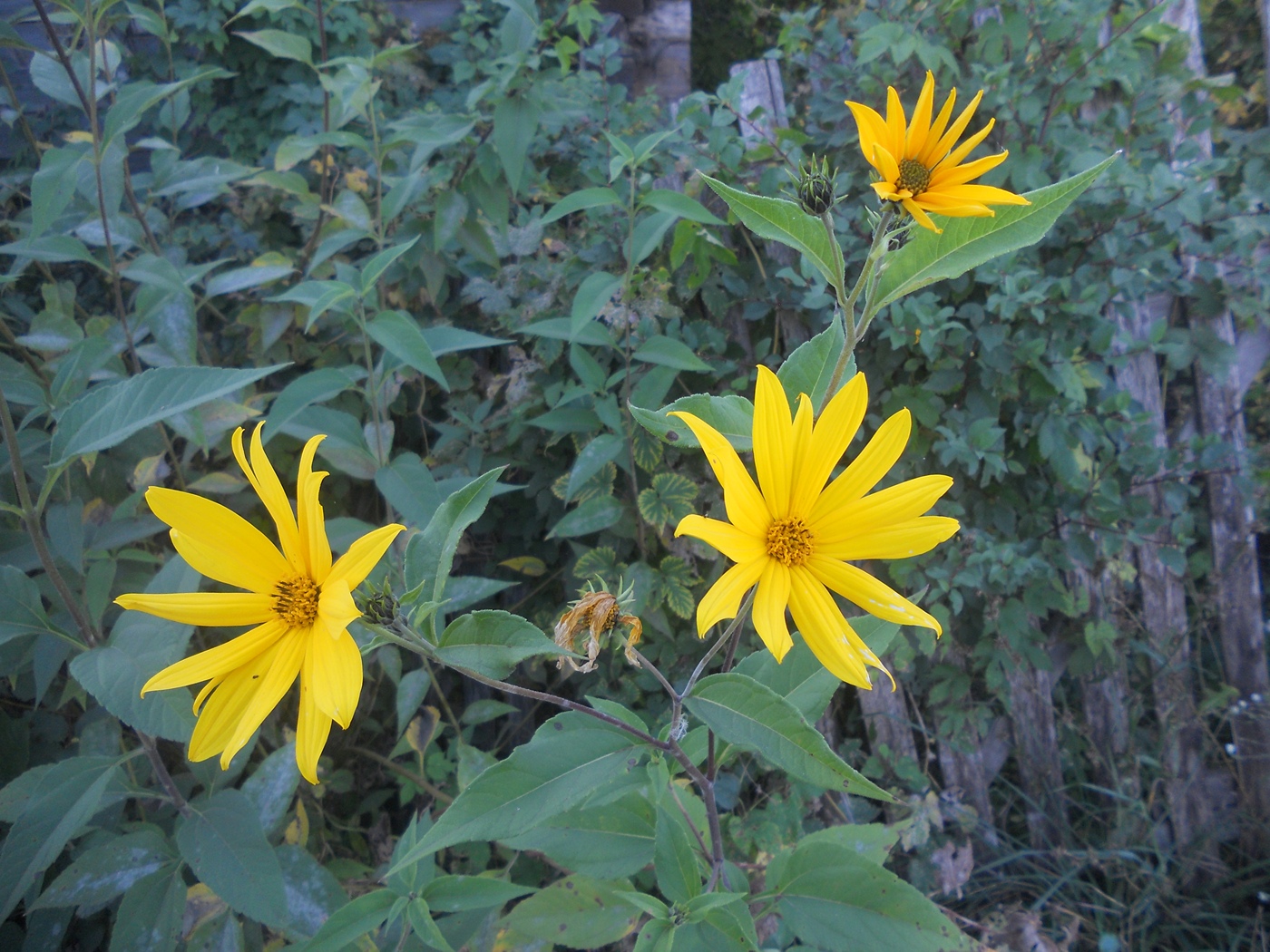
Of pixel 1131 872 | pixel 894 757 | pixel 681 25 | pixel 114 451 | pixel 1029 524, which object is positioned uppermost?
pixel 681 25

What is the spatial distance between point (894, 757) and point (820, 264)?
174 centimetres

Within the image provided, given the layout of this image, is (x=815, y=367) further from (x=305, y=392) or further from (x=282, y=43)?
(x=282, y=43)

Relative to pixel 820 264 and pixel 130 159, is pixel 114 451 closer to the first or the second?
pixel 820 264

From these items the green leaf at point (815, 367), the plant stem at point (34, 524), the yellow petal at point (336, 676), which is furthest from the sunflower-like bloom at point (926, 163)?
the plant stem at point (34, 524)

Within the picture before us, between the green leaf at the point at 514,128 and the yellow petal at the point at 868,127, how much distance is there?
0.99 metres

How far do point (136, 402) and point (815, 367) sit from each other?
0.96 metres

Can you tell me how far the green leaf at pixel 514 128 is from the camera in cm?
170

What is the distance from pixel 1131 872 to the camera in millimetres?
2293

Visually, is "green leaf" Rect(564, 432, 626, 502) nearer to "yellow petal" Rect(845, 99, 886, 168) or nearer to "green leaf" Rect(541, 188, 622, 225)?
"green leaf" Rect(541, 188, 622, 225)

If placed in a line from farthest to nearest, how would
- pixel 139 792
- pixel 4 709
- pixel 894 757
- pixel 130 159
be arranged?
1. pixel 130 159
2. pixel 894 757
3. pixel 4 709
4. pixel 139 792

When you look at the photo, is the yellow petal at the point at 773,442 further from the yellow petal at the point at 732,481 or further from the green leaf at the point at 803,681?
the green leaf at the point at 803,681

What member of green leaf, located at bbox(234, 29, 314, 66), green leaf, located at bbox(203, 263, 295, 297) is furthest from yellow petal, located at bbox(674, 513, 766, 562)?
green leaf, located at bbox(234, 29, 314, 66)

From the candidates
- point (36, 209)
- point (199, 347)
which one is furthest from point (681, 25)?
point (36, 209)

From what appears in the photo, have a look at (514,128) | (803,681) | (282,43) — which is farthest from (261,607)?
(282,43)
